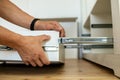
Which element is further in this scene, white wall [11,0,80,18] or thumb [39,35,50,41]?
white wall [11,0,80,18]

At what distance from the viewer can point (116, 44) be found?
81 cm

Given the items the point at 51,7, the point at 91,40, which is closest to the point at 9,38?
the point at 91,40

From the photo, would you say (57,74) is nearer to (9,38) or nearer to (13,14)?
(9,38)

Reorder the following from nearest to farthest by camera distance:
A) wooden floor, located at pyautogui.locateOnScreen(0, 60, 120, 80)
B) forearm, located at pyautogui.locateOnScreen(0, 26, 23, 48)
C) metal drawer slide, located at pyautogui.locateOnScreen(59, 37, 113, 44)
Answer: forearm, located at pyautogui.locateOnScreen(0, 26, 23, 48), wooden floor, located at pyautogui.locateOnScreen(0, 60, 120, 80), metal drawer slide, located at pyautogui.locateOnScreen(59, 37, 113, 44)

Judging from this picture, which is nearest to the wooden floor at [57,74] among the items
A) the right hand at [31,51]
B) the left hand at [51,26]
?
the right hand at [31,51]

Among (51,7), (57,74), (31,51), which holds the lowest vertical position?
(57,74)

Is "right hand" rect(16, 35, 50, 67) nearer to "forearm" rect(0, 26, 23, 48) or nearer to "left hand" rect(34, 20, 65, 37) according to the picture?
"forearm" rect(0, 26, 23, 48)

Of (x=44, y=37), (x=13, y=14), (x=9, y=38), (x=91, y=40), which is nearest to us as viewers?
(x=9, y=38)

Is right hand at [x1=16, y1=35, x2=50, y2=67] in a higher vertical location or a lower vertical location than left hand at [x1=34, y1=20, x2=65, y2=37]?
lower

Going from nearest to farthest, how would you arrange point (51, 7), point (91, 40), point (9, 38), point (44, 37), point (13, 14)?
point (9, 38), point (44, 37), point (91, 40), point (13, 14), point (51, 7)

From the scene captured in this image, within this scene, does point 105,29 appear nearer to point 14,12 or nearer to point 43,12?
point 14,12

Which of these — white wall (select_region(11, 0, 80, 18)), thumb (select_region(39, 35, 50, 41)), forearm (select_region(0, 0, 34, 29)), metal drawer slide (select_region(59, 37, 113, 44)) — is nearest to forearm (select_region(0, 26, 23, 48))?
thumb (select_region(39, 35, 50, 41))

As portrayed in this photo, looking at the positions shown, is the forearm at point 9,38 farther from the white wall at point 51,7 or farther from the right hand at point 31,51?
the white wall at point 51,7

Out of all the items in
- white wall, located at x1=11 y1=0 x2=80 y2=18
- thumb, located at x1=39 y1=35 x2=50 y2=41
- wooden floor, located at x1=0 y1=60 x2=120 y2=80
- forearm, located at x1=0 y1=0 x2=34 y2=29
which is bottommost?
wooden floor, located at x1=0 y1=60 x2=120 y2=80
